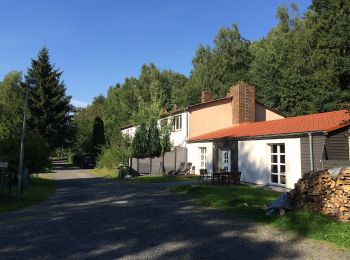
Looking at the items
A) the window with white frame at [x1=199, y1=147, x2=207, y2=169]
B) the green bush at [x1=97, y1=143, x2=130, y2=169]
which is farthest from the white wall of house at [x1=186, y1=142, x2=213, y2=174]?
the green bush at [x1=97, y1=143, x2=130, y2=169]

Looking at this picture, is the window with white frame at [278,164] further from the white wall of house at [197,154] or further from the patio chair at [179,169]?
the patio chair at [179,169]

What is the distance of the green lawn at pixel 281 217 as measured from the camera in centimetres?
859

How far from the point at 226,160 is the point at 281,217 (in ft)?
46.5

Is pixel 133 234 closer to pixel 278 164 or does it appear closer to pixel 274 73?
pixel 278 164

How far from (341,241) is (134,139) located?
25483mm

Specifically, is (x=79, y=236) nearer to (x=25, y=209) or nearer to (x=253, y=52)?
(x=25, y=209)

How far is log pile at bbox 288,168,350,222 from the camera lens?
9922 mm

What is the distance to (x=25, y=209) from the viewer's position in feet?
43.2

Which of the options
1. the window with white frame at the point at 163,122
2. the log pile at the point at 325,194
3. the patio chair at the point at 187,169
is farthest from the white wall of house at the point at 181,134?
the log pile at the point at 325,194

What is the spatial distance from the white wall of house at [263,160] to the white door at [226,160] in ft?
4.51

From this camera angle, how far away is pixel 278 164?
19172 millimetres

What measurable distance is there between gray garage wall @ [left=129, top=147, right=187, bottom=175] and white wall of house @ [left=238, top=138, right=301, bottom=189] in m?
9.08

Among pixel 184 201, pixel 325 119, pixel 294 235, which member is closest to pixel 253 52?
pixel 325 119

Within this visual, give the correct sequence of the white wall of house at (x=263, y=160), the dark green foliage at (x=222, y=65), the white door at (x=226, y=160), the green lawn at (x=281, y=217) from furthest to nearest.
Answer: the dark green foliage at (x=222, y=65) < the white door at (x=226, y=160) < the white wall of house at (x=263, y=160) < the green lawn at (x=281, y=217)
